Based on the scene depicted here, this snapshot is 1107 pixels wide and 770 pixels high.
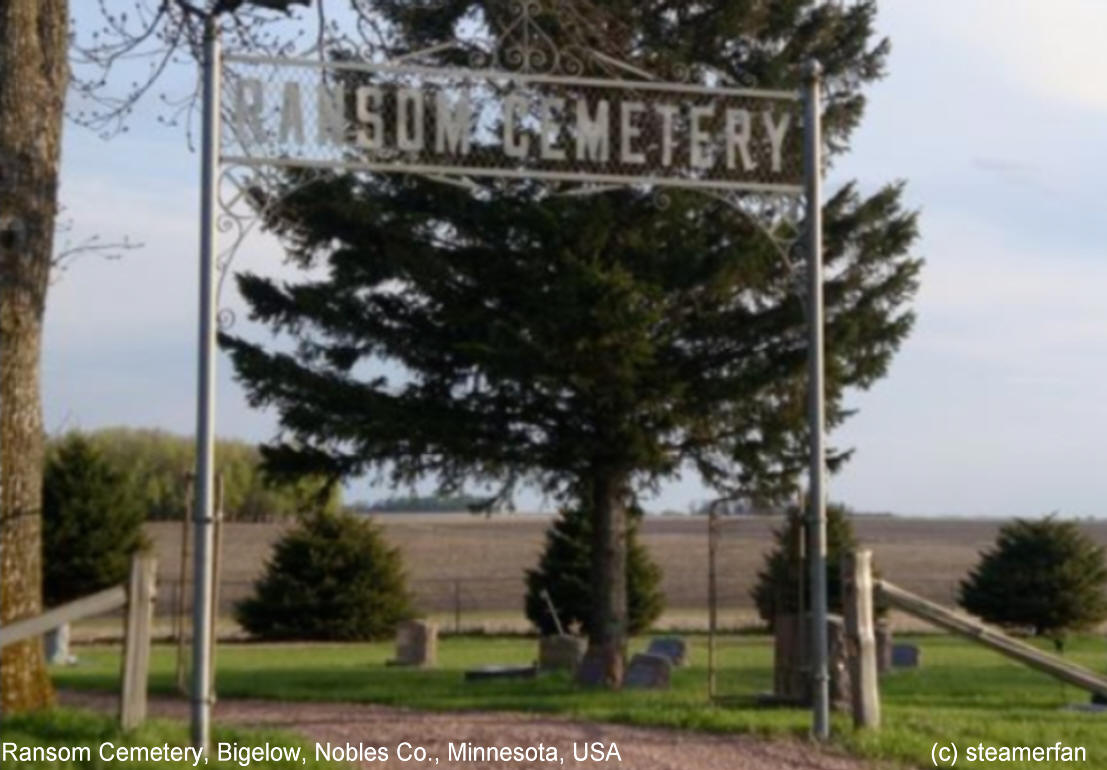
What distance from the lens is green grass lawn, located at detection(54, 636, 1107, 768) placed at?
1424 centimetres

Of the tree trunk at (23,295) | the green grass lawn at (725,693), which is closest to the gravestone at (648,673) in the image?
the green grass lawn at (725,693)

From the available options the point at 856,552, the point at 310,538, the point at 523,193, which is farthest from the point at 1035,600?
the point at 856,552

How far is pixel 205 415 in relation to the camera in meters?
12.7

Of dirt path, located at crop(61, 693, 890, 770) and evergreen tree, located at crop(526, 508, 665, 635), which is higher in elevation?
evergreen tree, located at crop(526, 508, 665, 635)

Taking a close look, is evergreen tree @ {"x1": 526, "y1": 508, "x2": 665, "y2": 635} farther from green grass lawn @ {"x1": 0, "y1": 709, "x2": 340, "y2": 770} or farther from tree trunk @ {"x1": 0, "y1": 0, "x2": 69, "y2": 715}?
green grass lawn @ {"x1": 0, "y1": 709, "x2": 340, "y2": 770}

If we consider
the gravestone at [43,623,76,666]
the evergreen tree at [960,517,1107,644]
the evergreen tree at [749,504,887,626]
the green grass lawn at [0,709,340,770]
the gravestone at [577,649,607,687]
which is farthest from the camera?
the evergreen tree at [960,517,1107,644]

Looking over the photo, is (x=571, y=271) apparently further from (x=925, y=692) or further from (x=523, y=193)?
(x=925, y=692)

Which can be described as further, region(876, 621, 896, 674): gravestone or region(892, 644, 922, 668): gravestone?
region(892, 644, 922, 668): gravestone

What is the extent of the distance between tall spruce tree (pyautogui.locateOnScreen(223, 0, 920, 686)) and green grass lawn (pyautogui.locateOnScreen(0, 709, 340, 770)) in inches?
259

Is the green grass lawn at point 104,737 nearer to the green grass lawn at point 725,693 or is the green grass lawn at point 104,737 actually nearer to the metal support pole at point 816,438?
the green grass lawn at point 725,693

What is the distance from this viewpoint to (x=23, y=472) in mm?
14141

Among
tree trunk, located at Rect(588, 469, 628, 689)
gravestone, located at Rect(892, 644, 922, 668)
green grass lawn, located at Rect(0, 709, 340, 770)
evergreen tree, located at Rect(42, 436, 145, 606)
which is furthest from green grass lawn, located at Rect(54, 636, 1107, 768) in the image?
evergreen tree, located at Rect(42, 436, 145, 606)

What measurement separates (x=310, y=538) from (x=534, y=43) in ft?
69.7

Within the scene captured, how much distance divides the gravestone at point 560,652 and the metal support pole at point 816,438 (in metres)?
7.30
